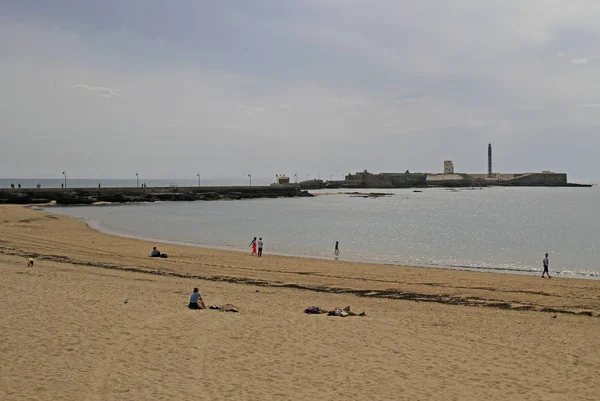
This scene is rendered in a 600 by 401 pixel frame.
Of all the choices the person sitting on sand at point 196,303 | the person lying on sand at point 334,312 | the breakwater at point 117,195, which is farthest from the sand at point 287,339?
the breakwater at point 117,195

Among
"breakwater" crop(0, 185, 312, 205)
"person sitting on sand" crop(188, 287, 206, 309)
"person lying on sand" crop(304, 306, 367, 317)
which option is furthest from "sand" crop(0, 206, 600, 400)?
"breakwater" crop(0, 185, 312, 205)

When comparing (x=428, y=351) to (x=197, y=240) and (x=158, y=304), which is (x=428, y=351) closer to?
(x=158, y=304)

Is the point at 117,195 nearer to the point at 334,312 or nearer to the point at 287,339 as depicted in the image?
the point at 334,312

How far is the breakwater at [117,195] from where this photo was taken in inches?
3175

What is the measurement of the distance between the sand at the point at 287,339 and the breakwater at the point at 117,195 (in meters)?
66.4

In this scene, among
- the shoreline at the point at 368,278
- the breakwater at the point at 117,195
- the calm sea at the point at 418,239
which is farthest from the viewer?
the breakwater at the point at 117,195

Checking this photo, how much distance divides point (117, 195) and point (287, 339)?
286 ft

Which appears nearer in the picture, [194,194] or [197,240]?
[197,240]

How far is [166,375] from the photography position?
845 cm

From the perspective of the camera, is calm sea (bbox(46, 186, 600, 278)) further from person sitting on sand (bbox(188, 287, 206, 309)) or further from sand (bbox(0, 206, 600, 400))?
person sitting on sand (bbox(188, 287, 206, 309))

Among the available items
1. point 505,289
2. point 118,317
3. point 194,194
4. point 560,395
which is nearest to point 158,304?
point 118,317

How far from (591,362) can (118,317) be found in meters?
10.2

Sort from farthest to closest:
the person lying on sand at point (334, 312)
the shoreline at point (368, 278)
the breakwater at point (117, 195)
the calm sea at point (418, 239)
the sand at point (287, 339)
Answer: the breakwater at point (117, 195) → the calm sea at point (418, 239) → the shoreline at point (368, 278) → the person lying on sand at point (334, 312) → the sand at point (287, 339)

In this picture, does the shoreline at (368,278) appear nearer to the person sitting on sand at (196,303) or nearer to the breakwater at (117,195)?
the person sitting on sand at (196,303)
